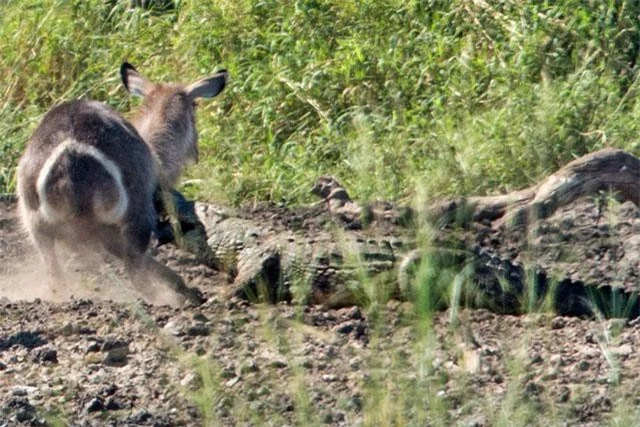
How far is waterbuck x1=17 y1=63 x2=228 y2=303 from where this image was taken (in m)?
6.79

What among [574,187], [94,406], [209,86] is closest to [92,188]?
[209,86]

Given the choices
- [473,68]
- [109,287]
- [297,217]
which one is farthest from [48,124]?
[473,68]

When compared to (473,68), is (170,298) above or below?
Result: below

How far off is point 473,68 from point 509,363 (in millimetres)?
4091

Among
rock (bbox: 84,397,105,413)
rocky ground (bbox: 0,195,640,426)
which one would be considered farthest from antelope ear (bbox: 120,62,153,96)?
rock (bbox: 84,397,105,413)

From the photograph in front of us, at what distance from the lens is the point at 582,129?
7441 mm

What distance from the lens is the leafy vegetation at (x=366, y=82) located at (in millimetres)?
7355

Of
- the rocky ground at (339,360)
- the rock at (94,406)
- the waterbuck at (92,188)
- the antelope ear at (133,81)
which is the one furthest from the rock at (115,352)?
the antelope ear at (133,81)

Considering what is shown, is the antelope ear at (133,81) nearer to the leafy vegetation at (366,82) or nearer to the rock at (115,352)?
the leafy vegetation at (366,82)

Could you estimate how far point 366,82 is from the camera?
332 inches

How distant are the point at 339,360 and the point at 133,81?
404 cm

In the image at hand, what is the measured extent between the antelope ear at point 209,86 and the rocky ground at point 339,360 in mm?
2512

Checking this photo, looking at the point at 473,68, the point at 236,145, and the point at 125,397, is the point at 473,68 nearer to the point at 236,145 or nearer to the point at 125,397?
the point at 236,145

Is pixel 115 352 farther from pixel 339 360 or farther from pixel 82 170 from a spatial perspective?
pixel 82 170
